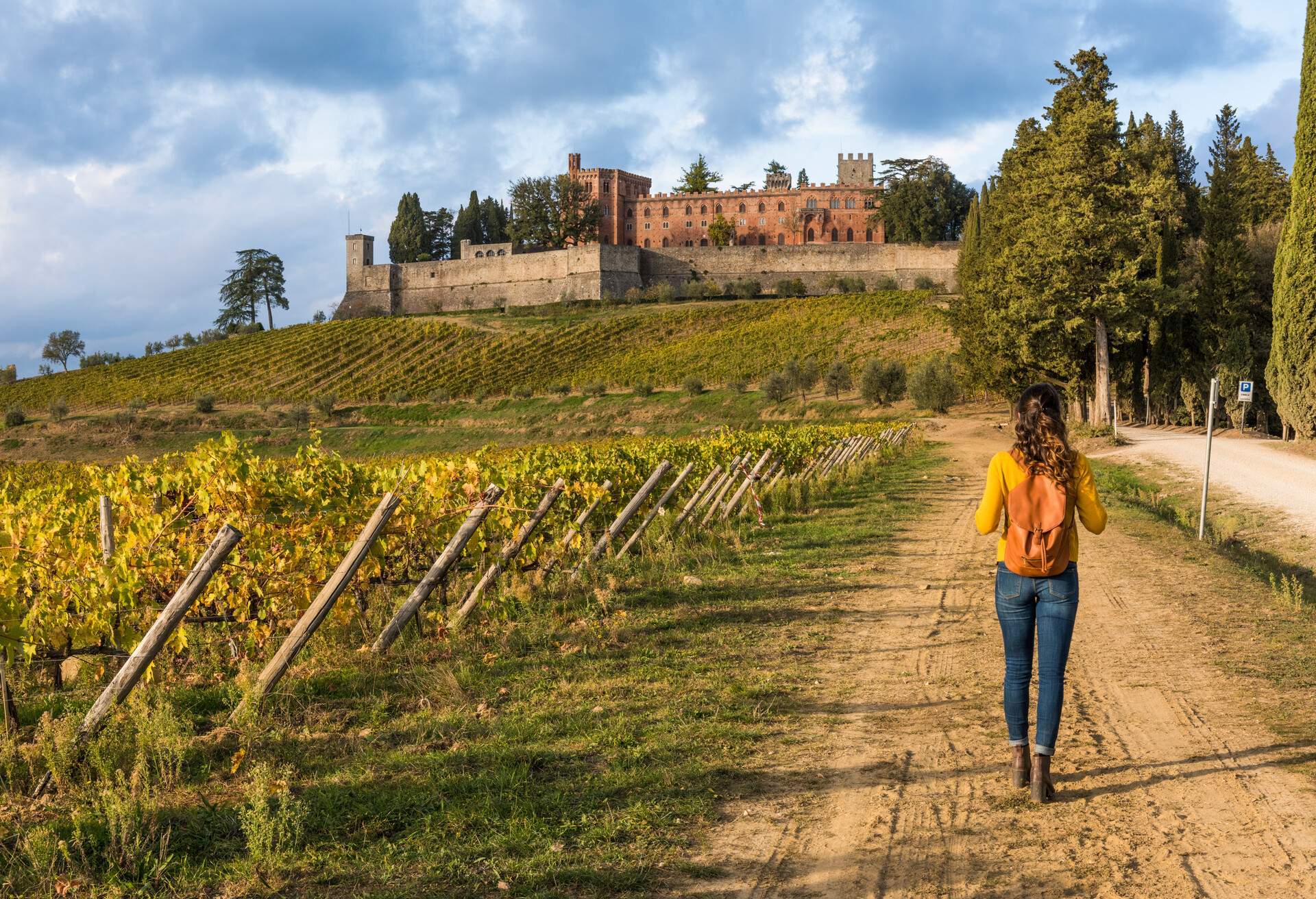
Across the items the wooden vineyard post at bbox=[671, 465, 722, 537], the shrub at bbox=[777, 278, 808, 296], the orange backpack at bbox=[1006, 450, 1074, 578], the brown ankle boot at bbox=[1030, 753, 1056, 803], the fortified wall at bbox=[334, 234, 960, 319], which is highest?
the fortified wall at bbox=[334, 234, 960, 319]

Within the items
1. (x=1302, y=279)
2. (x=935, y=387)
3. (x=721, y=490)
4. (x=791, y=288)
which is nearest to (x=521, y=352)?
(x=791, y=288)

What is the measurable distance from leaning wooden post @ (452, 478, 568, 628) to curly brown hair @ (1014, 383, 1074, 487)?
4.87 m

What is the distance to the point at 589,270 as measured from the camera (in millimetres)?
98750

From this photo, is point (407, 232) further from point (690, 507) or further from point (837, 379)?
point (690, 507)

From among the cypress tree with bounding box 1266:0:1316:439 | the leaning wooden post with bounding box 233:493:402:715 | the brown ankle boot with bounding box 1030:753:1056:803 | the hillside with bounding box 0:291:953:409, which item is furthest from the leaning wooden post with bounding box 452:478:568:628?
the hillside with bounding box 0:291:953:409

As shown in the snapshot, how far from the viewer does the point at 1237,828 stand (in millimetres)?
4438

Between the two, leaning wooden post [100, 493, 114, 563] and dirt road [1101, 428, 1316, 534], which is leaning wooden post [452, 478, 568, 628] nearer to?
leaning wooden post [100, 493, 114, 563]

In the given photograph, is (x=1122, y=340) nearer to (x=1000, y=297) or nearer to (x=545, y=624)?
(x=1000, y=297)

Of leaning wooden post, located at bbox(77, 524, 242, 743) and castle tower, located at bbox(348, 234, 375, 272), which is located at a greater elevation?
castle tower, located at bbox(348, 234, 375, 272)

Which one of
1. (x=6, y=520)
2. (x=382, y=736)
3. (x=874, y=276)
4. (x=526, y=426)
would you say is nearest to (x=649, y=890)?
(x=382, y=736)

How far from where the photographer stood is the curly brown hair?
15.7 ft

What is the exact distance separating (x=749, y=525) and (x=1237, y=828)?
34.3 ft

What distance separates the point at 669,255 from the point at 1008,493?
4016 inches

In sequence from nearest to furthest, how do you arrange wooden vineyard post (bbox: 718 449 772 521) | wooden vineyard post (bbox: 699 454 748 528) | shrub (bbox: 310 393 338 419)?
wooden vineyard post (bbox: 699 454 748 528) < wooden vineyard post (bbox: 718 449 772 521) < shrub (bbox: 310 393 338 419)
